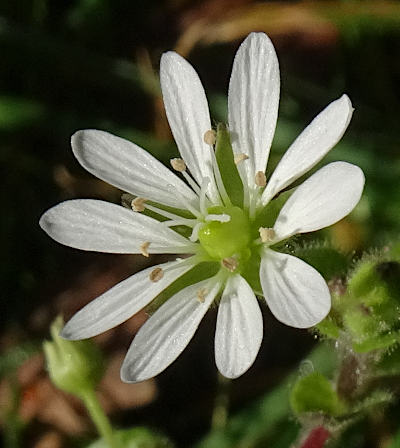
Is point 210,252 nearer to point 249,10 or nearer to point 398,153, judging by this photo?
point 398,153

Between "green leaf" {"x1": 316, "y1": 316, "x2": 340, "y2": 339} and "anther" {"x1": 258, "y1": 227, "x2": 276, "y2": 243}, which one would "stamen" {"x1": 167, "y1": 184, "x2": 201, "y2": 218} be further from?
"green leaf" {"x1": 316, "y1": 316, "x2": 340, "y2": 339}

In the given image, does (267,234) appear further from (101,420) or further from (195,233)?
(101,420)

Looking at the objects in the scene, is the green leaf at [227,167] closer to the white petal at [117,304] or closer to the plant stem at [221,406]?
the white petal at [117,304]

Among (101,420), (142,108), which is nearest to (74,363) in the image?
(101,420)

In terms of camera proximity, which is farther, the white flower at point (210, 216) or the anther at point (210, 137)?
the anther at point (210, 137)

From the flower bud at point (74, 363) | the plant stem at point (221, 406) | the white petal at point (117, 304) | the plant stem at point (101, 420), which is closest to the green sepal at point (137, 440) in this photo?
the plant stem at point (101, 420)

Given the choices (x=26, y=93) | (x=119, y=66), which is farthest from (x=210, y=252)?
(x=26, y=93)

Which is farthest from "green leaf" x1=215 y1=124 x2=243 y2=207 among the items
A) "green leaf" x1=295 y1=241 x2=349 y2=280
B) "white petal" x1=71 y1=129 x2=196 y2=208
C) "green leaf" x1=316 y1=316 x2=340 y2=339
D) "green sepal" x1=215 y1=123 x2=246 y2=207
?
"green leaf" x1=316 y1=316 x2=340 y2=339

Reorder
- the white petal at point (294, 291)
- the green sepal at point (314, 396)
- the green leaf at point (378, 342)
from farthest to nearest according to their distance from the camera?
the green sepal at point (314, 396), the green leaf at point (378, 342), the white petal at point (294, 291)
